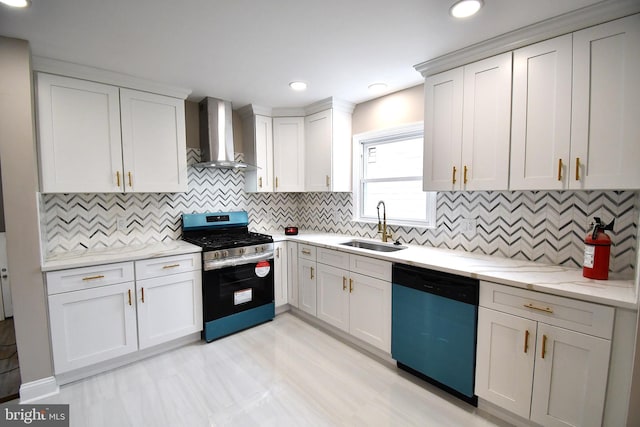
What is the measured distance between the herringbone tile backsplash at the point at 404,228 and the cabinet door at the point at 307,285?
690mm

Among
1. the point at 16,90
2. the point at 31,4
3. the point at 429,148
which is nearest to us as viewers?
the point at 31,4

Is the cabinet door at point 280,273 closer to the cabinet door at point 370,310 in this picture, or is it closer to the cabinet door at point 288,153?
the cabinet door at point 288,153

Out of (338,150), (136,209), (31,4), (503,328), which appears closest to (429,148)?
(338,150)

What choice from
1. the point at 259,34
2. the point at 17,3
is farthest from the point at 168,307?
the point at 259,34

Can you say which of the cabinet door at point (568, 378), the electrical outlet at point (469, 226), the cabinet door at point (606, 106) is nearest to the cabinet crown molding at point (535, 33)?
the cabinet door at point (606, 106)

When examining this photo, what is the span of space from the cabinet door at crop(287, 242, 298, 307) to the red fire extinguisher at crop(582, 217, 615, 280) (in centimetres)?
243

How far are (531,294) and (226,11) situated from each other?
2.32 metres

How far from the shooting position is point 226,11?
1578mm

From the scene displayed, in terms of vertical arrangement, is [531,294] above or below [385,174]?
below

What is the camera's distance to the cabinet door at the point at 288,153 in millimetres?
3471

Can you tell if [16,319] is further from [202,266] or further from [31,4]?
[31,4]

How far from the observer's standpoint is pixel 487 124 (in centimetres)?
199

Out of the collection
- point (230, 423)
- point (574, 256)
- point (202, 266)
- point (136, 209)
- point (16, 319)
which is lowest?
point (230, 423)

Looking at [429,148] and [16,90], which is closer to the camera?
[16,90]
